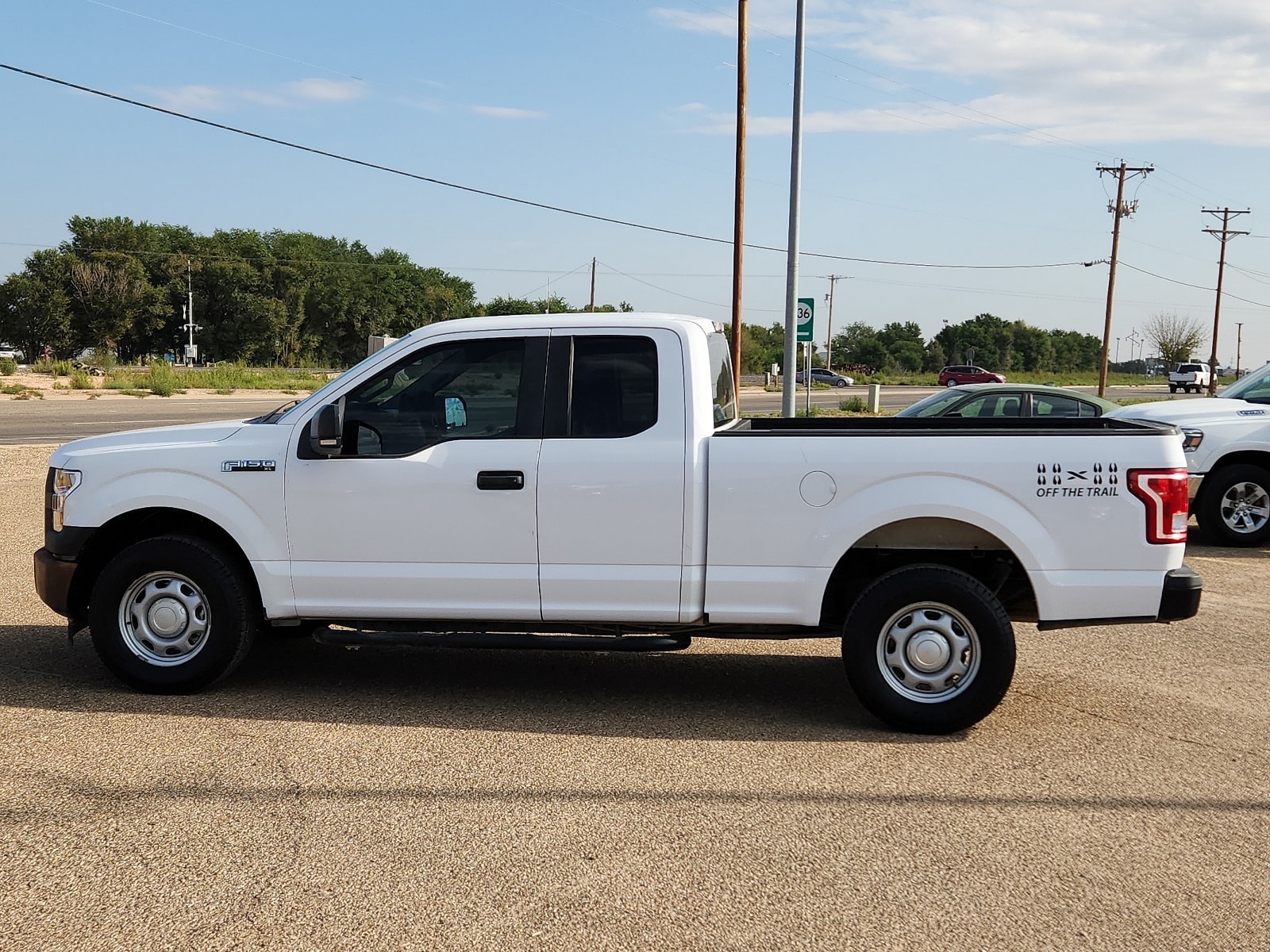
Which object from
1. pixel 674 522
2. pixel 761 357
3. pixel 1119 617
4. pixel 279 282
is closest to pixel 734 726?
pixel 674 522

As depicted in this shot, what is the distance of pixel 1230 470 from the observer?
37.3ft

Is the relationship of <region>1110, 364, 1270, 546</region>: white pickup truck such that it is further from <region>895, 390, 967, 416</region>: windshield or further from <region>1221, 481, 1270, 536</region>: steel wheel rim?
<region>895, 390, 967, 416</region>: windshield

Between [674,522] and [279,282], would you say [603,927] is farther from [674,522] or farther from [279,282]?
[279,282]

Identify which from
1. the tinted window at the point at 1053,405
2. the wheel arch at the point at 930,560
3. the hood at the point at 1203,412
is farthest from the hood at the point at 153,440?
the tinted window at the point at 1053,405

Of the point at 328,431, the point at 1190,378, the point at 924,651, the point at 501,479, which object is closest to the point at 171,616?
the point at 328,431

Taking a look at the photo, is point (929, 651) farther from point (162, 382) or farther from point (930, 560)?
point (162, 382)

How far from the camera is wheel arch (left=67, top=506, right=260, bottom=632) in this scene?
6.16m

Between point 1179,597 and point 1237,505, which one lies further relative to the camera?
point 1237,505

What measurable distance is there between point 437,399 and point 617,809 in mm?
2343

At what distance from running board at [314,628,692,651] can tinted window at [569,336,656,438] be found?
1.02m

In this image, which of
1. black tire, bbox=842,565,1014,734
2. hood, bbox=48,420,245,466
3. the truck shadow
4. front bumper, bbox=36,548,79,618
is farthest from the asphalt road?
black tire, bbox=842,565,1014,734

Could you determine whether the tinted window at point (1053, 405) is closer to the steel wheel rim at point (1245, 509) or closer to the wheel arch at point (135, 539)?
the steel wheel rim at point (1245, 509)

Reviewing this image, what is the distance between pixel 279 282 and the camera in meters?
99.6

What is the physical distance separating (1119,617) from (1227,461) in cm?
683
